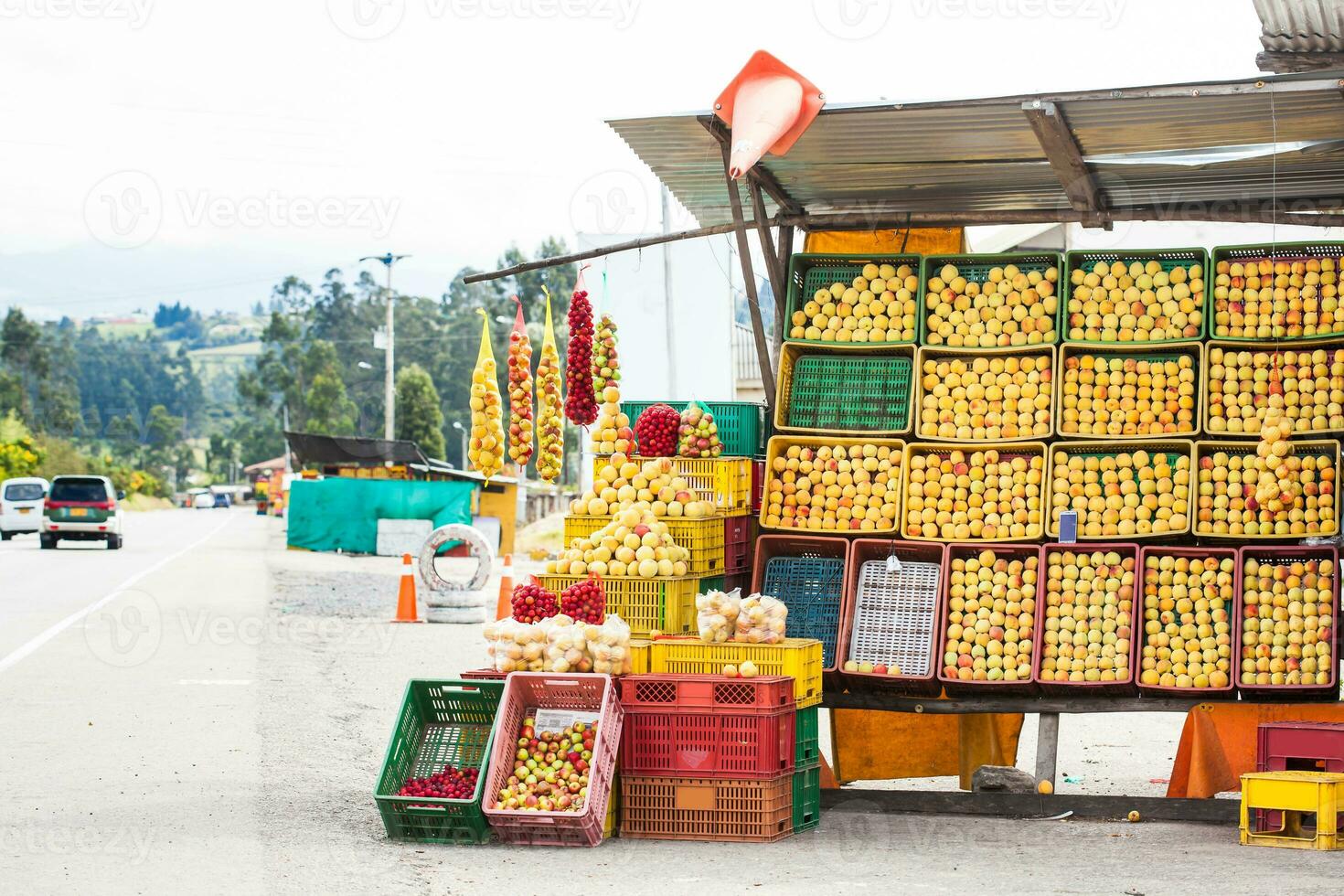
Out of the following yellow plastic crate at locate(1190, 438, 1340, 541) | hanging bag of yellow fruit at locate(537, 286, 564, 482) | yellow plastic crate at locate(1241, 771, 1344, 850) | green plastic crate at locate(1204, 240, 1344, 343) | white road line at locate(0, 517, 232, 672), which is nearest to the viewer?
yellow plastic crate at locate(1241, 771, 1344, 850)

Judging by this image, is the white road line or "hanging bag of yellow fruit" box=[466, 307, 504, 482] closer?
"hanging bag of yellow fruit" box=[466, 307, 504, 482]

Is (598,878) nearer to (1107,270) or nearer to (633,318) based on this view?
(1107,270)

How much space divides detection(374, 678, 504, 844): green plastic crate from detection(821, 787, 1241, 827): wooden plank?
2.10 m

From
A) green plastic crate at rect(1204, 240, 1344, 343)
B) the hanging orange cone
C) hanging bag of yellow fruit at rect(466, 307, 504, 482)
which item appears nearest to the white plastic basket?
green plastic crate at rect(1204, 240, 1344, 343)

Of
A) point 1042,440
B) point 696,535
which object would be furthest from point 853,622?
point 1042,440

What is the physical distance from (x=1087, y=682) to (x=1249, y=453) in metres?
1.70

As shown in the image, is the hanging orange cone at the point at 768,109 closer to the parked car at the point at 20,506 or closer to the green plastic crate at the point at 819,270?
the green plastic crate at the point at 819,270

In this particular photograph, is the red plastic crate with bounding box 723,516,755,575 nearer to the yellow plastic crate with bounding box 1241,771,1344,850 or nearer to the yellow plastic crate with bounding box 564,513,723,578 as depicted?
the yellow plastic crate with bounding box 564,513,723,578

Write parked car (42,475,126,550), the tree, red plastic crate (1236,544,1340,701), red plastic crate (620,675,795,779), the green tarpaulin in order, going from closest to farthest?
1. red plastic crate (620,675,795,779)
2. red plastic crate (1236,544,1340,701)
3. parked car (42,475,126,550)
4. the green tarpaulin
5. the tree

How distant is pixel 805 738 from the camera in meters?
8.60

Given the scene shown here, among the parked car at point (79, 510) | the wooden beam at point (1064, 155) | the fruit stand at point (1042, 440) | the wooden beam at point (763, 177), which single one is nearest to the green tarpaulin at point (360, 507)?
the parked car at point (79, 510)

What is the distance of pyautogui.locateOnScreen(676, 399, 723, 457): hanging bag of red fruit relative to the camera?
10359mm

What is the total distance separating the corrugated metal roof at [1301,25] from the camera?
27.4 feet

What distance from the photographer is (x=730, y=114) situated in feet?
29.2
